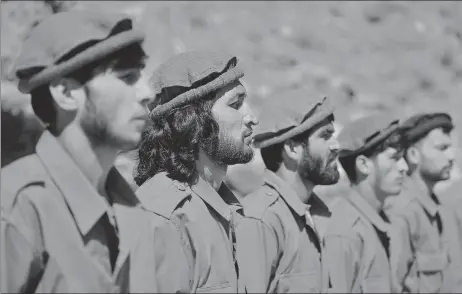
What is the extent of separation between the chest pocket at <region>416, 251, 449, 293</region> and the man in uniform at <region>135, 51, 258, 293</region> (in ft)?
9.75

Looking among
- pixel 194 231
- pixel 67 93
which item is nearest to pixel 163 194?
pixel 194 231

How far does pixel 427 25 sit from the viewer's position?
11398 millimetres

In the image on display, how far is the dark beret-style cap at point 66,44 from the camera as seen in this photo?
249cm

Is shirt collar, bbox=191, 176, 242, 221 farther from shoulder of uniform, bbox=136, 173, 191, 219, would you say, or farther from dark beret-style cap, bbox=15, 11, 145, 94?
dark beret-style cap, bbox=15, 11, 145, 94

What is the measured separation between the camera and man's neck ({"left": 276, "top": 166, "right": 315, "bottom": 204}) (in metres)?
4.57

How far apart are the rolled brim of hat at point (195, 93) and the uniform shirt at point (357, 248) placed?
5.43 ft

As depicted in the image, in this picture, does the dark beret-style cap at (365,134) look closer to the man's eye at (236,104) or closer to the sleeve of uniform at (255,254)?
the sleeve of uniform at (255,254)

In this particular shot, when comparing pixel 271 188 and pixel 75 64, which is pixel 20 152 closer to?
pixel 75 64

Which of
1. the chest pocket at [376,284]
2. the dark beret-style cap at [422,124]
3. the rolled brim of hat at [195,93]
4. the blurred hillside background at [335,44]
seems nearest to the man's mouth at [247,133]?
the rolled brim of hat at [195,93]

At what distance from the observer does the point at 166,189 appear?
319 centimetres

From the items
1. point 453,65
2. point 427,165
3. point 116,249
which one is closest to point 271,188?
point 116,249

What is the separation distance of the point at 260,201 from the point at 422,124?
2859 millimetres

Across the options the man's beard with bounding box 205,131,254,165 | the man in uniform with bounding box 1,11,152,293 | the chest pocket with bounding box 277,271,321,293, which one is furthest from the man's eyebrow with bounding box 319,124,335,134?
the man in uniform with bounding box 1,11,152,293

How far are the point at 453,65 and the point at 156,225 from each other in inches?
357
